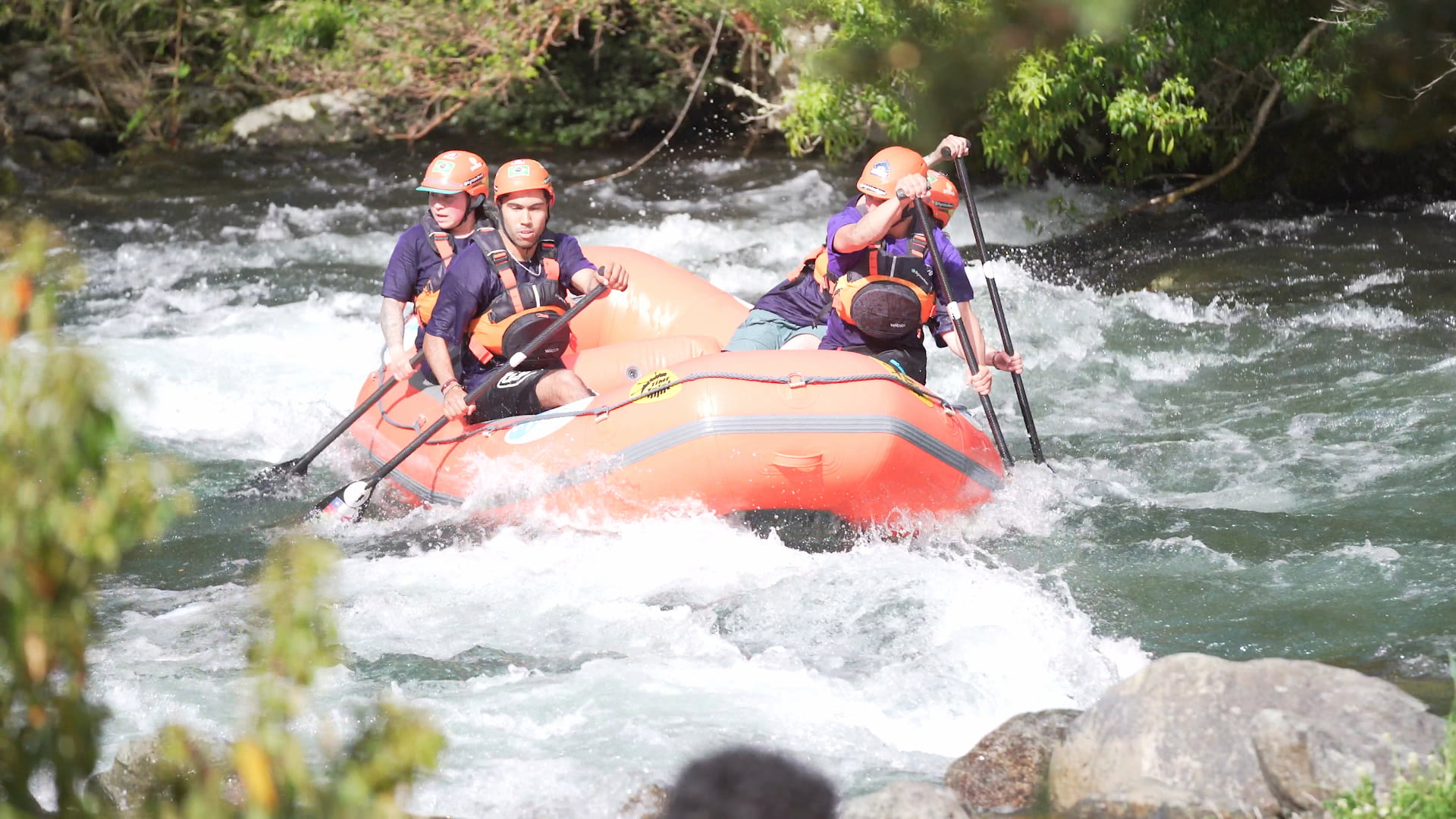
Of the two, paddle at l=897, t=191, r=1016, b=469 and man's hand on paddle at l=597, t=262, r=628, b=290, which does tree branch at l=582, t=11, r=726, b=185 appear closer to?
man's hand on paddle at l=597, t=262, r=628, b=290

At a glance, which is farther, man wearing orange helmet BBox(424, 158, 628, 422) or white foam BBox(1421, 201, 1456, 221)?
white foam BBox(1421, 201, 1456, 221)

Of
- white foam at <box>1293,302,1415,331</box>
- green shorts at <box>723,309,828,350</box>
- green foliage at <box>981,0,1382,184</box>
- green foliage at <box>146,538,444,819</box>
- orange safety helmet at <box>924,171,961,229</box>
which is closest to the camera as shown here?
green foliage at <box>146,538,444,819</box>

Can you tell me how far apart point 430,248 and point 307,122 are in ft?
29.7

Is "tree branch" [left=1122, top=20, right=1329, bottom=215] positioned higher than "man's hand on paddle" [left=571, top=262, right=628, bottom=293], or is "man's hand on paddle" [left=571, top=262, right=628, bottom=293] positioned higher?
"man's hand on paddle" [left=571, top=262, right=628, bottom=293]

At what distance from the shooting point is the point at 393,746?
160cm

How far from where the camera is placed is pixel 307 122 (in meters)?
14.5

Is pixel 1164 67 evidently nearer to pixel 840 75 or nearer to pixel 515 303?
pixel 840 75

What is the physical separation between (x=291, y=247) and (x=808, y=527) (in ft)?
22.6

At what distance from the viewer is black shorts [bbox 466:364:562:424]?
5.78 metres

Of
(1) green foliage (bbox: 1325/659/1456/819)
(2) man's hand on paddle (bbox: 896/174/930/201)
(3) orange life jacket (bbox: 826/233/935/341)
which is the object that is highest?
(2) man's hand on paddle (bbox: 896/174/930/201)

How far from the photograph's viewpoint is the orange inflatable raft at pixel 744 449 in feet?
16.3

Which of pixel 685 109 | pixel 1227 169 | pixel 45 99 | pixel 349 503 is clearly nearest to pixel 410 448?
pixel 349 503

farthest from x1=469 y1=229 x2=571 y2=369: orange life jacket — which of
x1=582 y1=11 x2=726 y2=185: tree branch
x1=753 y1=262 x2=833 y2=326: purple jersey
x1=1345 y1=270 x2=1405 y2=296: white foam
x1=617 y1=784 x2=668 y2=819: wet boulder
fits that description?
x1=582 y1=11 x2=726 y2=185: tree branch

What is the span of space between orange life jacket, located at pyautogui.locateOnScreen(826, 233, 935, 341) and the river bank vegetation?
4.77 feet
